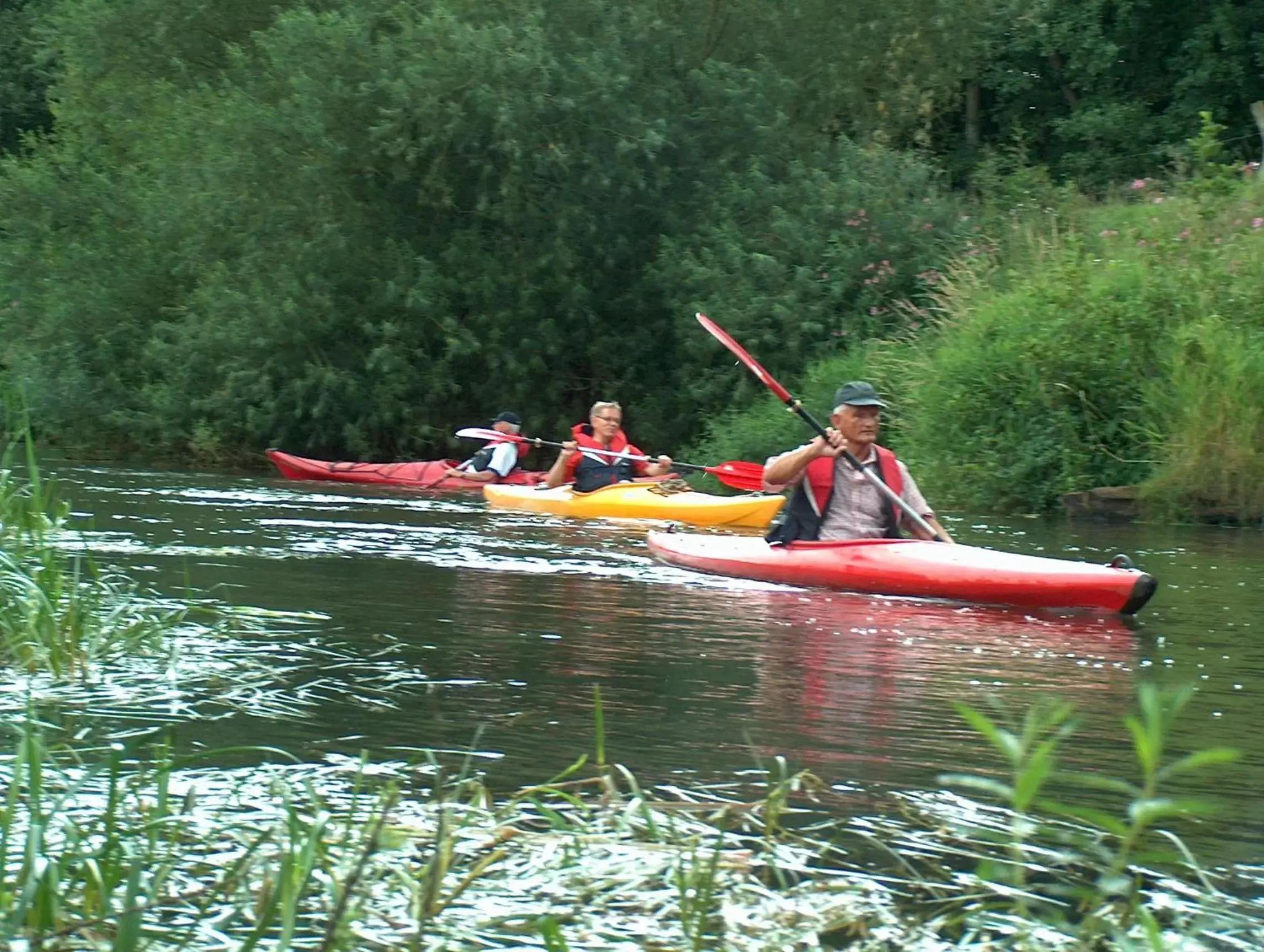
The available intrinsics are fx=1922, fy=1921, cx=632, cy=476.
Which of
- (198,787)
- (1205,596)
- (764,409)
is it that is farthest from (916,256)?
(198,787)

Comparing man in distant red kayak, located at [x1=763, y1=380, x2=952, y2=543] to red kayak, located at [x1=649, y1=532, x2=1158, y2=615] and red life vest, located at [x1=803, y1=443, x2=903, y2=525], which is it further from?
red kayak, located at [x1=649, y1=532, x2=1158, y2=615]

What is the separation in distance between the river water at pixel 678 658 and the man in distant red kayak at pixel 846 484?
438 millimetres

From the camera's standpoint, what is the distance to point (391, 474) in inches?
749

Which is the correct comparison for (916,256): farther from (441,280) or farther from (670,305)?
(441,280)

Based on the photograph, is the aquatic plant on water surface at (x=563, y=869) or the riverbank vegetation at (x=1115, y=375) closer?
the aquatic plant on water surface at (x=563, y=869)

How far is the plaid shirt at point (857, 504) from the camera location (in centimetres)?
927

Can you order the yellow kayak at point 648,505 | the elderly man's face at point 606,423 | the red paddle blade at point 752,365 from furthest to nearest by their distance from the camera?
the elderly man's face at point 606,423, the yellow kayak at point 648,505, the red paddle blade at point 752,365

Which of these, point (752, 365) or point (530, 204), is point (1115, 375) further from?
point (530, 204)

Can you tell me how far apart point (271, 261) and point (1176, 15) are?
12920 mm

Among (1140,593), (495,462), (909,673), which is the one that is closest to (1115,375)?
(495,462)

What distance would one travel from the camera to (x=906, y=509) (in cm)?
902

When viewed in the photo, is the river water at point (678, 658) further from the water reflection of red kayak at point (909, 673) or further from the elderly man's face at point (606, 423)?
the elderly man's face at point (606, 423)

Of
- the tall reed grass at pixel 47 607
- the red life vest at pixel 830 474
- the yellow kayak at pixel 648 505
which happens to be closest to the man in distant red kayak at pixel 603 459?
the yellow kayak at pixel 648 505

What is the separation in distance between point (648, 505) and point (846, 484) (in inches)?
185
